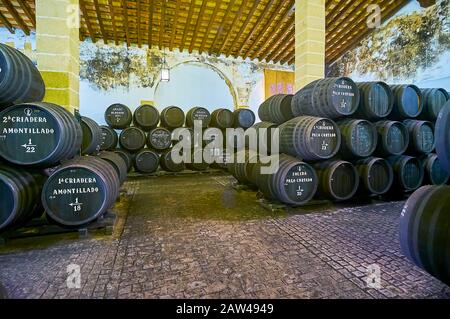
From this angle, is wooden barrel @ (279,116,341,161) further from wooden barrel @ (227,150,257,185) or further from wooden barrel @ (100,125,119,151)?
wooden barrel @ (100,125,119,151)

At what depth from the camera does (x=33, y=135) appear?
8.57 ft

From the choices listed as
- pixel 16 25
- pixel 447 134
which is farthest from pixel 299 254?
pixel 16 25

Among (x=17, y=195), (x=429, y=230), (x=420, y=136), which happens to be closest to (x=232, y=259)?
(x=429, y=230)

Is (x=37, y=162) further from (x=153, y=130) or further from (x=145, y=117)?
(x=145, y=117)

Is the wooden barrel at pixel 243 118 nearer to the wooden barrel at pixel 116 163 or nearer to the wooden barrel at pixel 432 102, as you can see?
the wooden barrel at pixel 116 163

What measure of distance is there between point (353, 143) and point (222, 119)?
4383 mm

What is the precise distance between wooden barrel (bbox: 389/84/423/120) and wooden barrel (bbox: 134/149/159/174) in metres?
5.67

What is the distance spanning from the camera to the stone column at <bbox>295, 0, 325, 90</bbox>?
16.7ft

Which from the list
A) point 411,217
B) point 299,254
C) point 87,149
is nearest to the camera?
point 411,217

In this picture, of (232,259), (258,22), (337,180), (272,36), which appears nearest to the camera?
(232,259)

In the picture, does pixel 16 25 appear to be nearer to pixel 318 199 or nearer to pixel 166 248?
pixel 166 248

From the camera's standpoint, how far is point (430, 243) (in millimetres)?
1510

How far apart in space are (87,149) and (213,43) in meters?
6.74

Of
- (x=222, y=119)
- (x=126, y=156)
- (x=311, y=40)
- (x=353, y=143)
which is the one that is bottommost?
(x=126, y=156)
